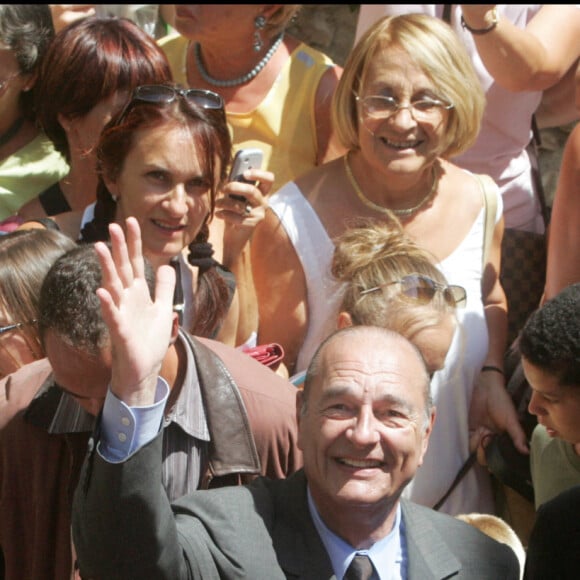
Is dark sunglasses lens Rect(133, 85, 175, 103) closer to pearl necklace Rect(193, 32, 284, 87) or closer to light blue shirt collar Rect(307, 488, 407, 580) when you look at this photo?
pearl necklace Rect(193, 32, 284, 87)

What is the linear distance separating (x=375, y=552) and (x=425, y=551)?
4.2 inches

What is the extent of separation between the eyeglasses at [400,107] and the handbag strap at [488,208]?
0.31 metres

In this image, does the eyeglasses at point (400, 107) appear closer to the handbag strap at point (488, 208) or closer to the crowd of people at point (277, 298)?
the crowd of people at point (277, 298)

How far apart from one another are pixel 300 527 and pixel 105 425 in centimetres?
48

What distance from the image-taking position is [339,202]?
3.51m

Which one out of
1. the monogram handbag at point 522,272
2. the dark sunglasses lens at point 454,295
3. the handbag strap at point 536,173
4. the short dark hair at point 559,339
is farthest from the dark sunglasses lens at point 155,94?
the handbag strap at point 536,173

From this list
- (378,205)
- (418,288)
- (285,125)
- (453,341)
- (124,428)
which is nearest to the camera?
(124,428)

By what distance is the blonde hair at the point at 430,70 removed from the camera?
135 inches

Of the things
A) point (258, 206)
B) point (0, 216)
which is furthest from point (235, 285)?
point (0, 216)

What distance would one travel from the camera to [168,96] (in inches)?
126

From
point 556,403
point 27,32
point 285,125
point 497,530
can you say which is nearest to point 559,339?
point 556,403

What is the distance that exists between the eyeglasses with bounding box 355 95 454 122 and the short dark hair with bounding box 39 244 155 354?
107 centimetres

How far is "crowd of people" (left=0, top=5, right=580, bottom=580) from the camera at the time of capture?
2301mm

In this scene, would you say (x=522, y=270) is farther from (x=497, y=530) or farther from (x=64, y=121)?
(x=64, y=121)
